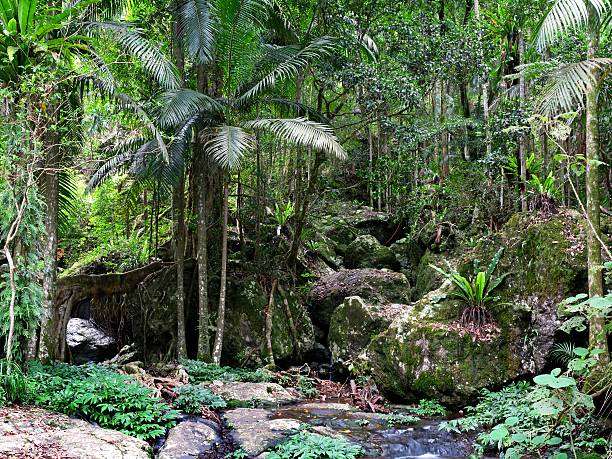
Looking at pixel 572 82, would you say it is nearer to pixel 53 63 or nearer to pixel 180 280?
pixel 53 63

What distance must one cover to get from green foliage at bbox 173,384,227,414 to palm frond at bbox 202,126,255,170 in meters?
3.85

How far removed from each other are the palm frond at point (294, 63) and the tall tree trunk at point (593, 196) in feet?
16.9

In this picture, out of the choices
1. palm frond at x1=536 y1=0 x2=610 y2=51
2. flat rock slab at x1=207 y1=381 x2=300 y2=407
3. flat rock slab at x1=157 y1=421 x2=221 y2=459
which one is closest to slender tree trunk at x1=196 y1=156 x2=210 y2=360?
flat rock slab at x1=207 y1=381 x2=300 y2=407

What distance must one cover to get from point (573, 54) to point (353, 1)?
4.70 metres

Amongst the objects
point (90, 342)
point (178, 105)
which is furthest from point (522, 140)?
point (90, 342)

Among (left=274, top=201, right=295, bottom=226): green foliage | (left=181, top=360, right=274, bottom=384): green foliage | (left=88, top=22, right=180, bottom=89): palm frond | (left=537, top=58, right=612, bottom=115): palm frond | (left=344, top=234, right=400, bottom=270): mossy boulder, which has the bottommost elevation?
(left=181, top=360, right=274, bottom=384): green foliage

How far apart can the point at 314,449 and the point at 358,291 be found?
774 centimetres

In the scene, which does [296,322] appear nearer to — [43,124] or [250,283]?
[250,283]

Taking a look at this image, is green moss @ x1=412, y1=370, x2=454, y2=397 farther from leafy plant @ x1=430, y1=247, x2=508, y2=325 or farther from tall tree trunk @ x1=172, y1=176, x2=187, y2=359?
tall tree trunk @ x1=172, y1=176, x2=187, y2=359

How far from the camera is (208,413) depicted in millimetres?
7387

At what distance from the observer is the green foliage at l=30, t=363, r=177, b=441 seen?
20.3 ft

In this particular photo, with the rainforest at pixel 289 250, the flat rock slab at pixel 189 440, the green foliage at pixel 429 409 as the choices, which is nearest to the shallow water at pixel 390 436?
the rainforest at pixel 289 250

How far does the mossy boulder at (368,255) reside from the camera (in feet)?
53.9

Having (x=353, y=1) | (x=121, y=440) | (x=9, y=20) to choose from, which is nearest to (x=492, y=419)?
(x=121, y=440)
